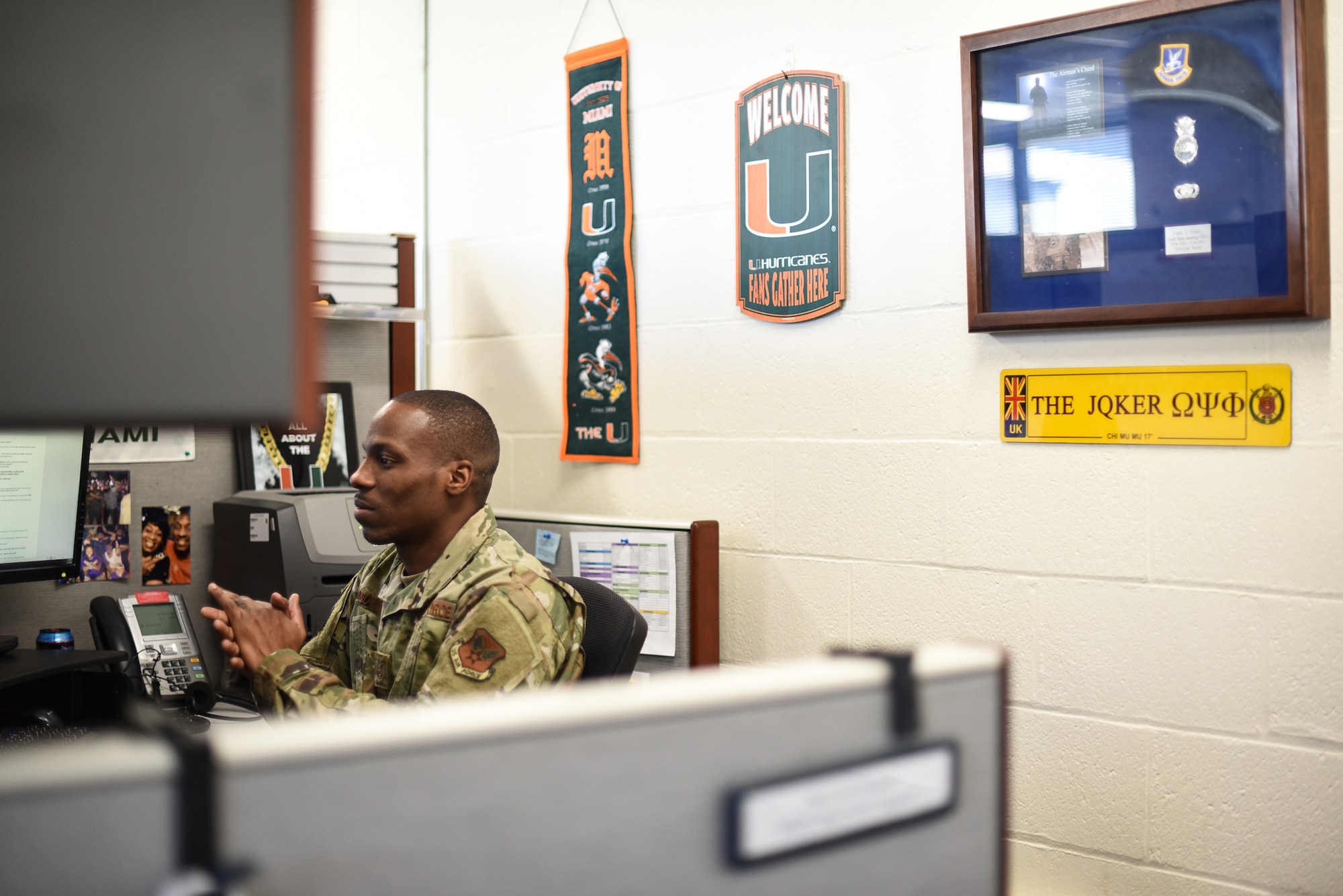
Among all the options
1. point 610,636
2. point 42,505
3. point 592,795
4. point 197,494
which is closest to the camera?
point 592,795

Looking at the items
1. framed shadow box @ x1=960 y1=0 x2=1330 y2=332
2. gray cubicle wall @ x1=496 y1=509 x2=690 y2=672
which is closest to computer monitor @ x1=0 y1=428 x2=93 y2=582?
gray cubicle wall @ x1=496 y1=509 x2=690 y2=672

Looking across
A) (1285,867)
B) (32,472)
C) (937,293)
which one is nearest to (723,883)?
(1285,867)

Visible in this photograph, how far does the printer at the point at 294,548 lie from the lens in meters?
2.36

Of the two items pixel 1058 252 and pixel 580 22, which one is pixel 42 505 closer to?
pixel 580 22

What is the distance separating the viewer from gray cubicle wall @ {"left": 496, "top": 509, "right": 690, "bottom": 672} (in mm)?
2424

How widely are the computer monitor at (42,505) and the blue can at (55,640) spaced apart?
0.34 feet

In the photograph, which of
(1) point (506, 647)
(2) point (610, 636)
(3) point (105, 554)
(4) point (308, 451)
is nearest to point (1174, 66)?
(2) point (610, 636)

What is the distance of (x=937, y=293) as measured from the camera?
2.20 metres

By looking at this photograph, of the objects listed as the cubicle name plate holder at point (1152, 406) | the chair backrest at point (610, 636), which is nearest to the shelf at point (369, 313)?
the chair backrest at point (610, 636)

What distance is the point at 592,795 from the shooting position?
536 millimetres

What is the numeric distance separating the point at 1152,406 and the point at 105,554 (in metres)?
2.02

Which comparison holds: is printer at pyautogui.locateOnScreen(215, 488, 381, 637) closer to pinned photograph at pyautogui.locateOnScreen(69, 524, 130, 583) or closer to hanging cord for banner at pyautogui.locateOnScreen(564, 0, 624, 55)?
pinned photograph at pyautogui.locateOnScreen(69, 524, 130, 583)

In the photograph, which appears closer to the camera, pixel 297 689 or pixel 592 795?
pixel 592 795

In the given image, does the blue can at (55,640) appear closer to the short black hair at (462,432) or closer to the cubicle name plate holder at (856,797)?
the short black hair at (462,432)
